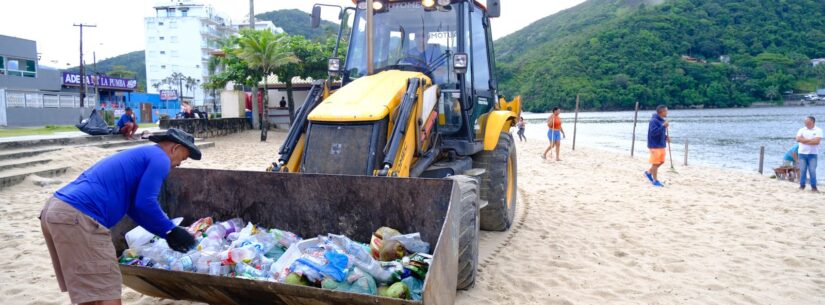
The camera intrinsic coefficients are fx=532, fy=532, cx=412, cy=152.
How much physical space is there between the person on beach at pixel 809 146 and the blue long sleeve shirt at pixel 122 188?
11627 mm

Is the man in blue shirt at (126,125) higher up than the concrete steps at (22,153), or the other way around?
the man in blue shirt at (126,125)

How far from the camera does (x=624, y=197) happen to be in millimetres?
9453

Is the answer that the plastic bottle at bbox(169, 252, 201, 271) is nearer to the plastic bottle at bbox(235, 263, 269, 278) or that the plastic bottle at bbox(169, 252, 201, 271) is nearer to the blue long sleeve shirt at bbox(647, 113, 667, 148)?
the plastic bottle at bbox(235, 263, 269, 278)

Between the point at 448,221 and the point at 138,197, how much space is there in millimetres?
1848

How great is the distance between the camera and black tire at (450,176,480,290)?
12.9ft

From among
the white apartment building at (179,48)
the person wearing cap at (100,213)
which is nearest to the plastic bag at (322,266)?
the person wearing cap at (100,213)

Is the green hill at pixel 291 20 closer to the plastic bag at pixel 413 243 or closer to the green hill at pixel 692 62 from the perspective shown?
the green hill at pixel 692 62

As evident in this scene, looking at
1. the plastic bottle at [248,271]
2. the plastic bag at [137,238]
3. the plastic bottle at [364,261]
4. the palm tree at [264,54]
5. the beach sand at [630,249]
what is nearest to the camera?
the plastic bottle at [364,261]

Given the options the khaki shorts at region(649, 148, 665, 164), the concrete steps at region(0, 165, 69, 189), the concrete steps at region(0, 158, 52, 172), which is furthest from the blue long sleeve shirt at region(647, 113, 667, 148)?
the concrete steps at region(0, 158, 52, 172)

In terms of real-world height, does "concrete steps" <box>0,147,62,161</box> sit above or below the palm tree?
below

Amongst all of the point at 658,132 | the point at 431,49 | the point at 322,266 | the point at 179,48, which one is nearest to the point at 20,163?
the point at 431,49

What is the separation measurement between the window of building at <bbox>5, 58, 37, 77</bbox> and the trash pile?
119 feet

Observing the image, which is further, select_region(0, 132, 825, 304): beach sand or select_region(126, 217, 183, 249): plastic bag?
select_region(0, 132, 825, 304): beach sand

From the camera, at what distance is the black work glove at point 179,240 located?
11.3ft
